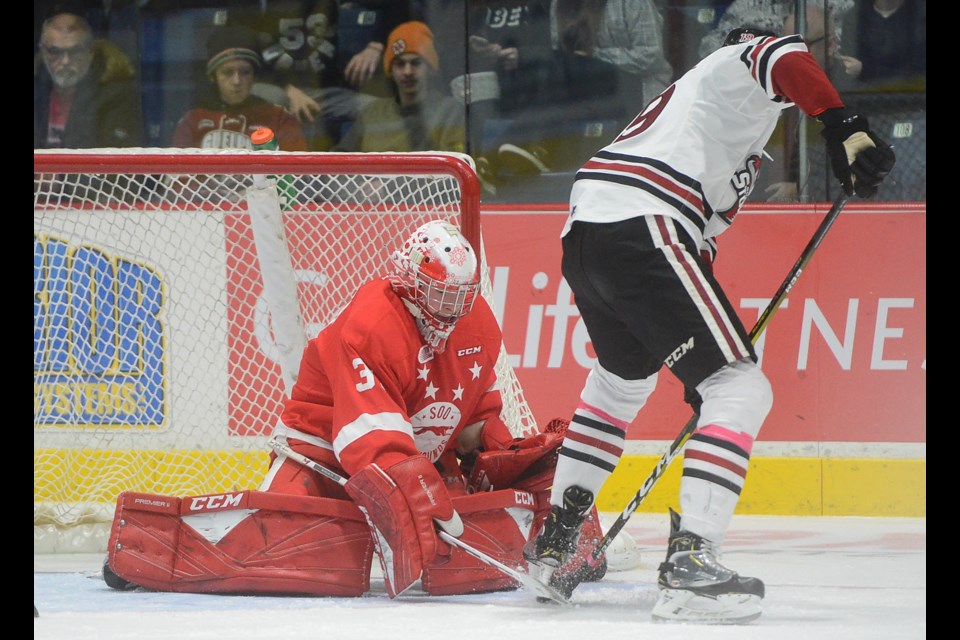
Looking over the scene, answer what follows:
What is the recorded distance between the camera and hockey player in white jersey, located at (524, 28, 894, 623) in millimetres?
2197

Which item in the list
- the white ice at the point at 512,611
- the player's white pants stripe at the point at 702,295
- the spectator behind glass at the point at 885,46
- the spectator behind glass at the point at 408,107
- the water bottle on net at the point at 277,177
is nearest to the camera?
the white ice at the point at 512,611

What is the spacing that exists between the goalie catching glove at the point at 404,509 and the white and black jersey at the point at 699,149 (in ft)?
1.91

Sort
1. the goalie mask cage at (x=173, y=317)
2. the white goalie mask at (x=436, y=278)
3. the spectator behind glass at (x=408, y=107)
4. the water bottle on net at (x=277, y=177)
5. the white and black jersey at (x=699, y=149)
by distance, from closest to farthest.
Result: the white and black jersey at (x=699, y=149)
the white goalie mask at (x=436, y=278)
the water bottle on net at (x=277, y=177)
the goalie mask cage at (x=173, y=317)
the spectator behind glass at (x=408, y=107)

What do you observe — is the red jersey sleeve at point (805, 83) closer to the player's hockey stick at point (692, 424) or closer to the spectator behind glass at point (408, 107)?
the player's hockey stick at point (692, 424)

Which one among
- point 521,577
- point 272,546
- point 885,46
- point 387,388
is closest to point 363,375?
point 387,388

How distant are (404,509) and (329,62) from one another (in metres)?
2.31

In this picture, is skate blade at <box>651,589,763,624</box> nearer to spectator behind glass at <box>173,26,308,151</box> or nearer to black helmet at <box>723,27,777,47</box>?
black helmet at <box>723,27,777,47</box>

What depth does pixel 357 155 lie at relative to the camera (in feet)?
10.00

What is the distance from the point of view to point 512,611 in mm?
2352

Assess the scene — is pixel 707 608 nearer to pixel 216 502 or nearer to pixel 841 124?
pixel 841 124

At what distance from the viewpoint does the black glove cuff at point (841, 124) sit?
89.3 inches

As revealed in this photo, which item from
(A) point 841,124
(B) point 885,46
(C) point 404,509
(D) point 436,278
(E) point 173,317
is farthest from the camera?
(B) point 885,46

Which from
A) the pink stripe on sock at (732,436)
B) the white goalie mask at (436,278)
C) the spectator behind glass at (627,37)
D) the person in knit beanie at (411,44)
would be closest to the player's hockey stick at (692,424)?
the pink stripe on sock at (732,436)
